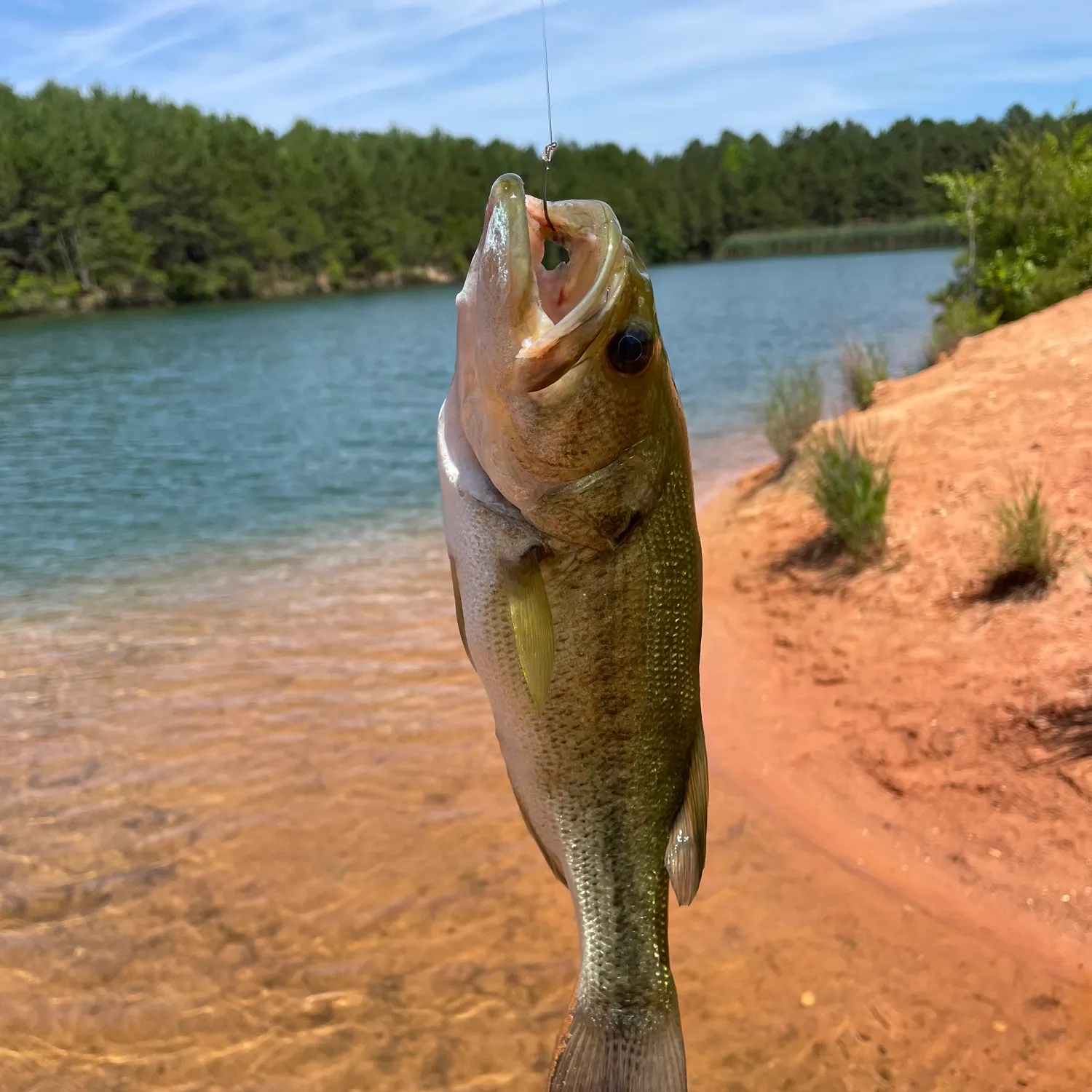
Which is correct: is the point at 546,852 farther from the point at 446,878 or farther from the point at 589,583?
the point at 446,878

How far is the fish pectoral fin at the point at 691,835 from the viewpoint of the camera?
233 centimetres

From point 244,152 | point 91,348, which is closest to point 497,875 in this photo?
point 91,348

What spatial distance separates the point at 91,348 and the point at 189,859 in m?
37.4

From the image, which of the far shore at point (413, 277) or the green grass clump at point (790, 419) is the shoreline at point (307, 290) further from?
the green grass clump at point (790, 419)

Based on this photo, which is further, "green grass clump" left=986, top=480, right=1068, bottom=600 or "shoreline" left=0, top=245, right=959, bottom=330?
"shoreline" left=0, top=245, right=959, bottom=330

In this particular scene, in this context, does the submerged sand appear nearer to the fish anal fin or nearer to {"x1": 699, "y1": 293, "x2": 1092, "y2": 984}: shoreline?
{"x1": 699, "y1": 293, "x2": 1092, "y2": 984}: shoreline

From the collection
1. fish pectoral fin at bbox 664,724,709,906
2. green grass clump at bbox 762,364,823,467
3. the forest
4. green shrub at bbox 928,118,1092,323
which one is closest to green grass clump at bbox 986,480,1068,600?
green grass clump at bbox 762,364,823,467

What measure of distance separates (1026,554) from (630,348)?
522cm

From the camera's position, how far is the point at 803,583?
7961 mm

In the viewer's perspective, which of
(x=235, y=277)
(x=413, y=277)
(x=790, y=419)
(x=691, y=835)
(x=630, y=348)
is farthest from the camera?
(x=413, y=277)

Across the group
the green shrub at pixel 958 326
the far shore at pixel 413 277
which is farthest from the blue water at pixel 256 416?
the far shore at pixel 413 277

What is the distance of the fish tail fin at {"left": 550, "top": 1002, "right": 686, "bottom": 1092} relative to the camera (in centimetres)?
222

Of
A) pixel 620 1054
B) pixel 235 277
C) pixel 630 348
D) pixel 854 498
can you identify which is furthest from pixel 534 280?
pixel 235 277

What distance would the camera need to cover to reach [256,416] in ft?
70.6
